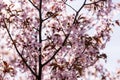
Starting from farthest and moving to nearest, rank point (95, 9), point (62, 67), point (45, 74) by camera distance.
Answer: point (45, 74) → point (95, 9) → point (62, 67)

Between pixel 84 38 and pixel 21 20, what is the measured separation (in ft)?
7.49

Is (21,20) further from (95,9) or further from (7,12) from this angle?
(95,9)

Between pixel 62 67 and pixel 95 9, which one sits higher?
pixel 95 9

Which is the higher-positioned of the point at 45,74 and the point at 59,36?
the point at 59,36

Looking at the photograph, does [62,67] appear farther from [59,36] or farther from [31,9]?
[31,9]

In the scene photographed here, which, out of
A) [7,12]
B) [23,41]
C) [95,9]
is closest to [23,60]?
[23,41]

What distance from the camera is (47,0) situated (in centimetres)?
1270

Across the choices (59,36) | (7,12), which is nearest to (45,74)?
(59,36)

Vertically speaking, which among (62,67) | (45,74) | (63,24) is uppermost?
(63,24)

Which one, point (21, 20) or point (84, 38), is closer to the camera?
point (84, 38)

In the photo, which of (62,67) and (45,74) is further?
(45,74)

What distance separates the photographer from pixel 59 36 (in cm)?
1185

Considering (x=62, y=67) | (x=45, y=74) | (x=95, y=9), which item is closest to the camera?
(x=62, y=67)

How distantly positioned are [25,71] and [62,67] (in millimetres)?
1668
